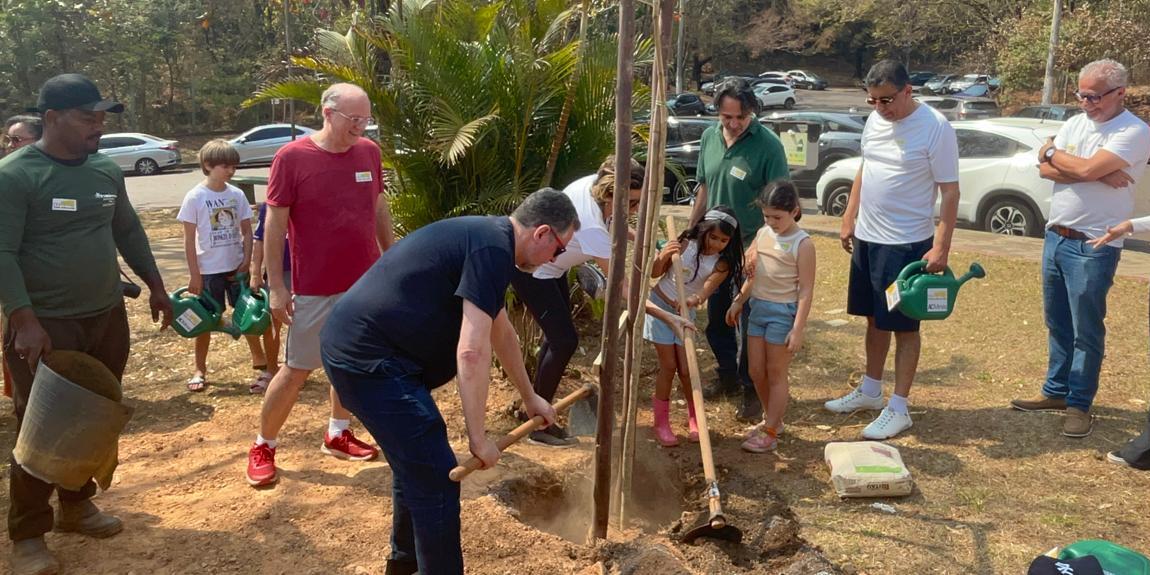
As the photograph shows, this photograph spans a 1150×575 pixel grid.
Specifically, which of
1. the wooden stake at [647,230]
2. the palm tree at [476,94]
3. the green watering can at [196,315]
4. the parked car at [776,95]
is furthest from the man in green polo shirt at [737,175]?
the parked car at [776,95]

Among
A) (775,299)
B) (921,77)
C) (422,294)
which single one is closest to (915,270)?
(775,299)

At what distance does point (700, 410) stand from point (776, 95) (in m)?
36.1

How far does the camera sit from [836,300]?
26.1ft

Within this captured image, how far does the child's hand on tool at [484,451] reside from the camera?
2.95m

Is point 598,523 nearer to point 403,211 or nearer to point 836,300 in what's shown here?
point 403,211

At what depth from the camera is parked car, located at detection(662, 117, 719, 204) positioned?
49.2 feet

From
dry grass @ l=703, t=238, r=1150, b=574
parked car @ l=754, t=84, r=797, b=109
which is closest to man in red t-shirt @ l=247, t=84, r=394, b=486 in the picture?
dry grass @ l=703, t=238, r=1150, b=574

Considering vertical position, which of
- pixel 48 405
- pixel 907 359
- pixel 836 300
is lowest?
pixel 836 300

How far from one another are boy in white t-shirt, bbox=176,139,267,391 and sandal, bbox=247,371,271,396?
0.34 meters

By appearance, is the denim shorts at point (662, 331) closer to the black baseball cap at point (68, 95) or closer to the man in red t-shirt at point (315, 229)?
the man in red t-shirt at point (315, 229)

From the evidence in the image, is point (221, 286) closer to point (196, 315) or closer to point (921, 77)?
point (196, 315)

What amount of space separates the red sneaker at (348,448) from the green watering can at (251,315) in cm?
114

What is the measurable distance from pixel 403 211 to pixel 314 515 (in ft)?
8.39

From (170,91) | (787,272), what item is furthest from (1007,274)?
(170,91)
